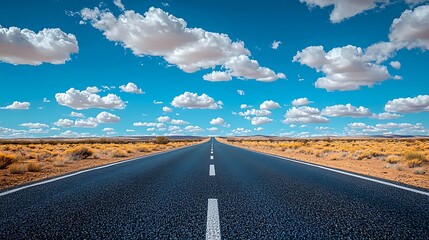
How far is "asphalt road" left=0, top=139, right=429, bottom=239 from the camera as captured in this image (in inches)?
117

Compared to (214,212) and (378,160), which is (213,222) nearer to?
(214,212)

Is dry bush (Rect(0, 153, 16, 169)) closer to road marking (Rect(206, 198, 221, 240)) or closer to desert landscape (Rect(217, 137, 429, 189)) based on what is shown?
road marking (Rect(206, 198, 221, 240))

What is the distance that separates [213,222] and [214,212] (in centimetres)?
49

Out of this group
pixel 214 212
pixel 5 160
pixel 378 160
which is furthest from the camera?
pixel 378 160

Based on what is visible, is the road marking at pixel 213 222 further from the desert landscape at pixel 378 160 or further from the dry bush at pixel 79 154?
the dry bush at pixel 79 154

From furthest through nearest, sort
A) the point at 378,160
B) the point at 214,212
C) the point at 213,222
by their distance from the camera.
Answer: the point at 378,160
the point at 214,212
the point at 213,222

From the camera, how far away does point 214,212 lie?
12.5 ft

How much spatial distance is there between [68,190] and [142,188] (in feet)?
4.82

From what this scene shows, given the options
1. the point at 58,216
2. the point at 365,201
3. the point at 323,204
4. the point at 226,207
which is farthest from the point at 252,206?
the point at 58,216

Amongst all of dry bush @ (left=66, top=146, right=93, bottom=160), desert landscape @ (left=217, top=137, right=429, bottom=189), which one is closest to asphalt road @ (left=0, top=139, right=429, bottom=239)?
desert landscape @ (left=217, top=137, right=429, bottom=189)

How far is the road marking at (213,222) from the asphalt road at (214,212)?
1 centimetres

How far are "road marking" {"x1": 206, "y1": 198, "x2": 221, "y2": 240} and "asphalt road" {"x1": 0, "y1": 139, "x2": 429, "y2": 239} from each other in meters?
0.01

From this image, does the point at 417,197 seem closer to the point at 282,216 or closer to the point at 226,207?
the point at 282,216

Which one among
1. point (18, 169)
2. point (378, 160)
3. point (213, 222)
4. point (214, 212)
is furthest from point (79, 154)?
point (378, 160)
